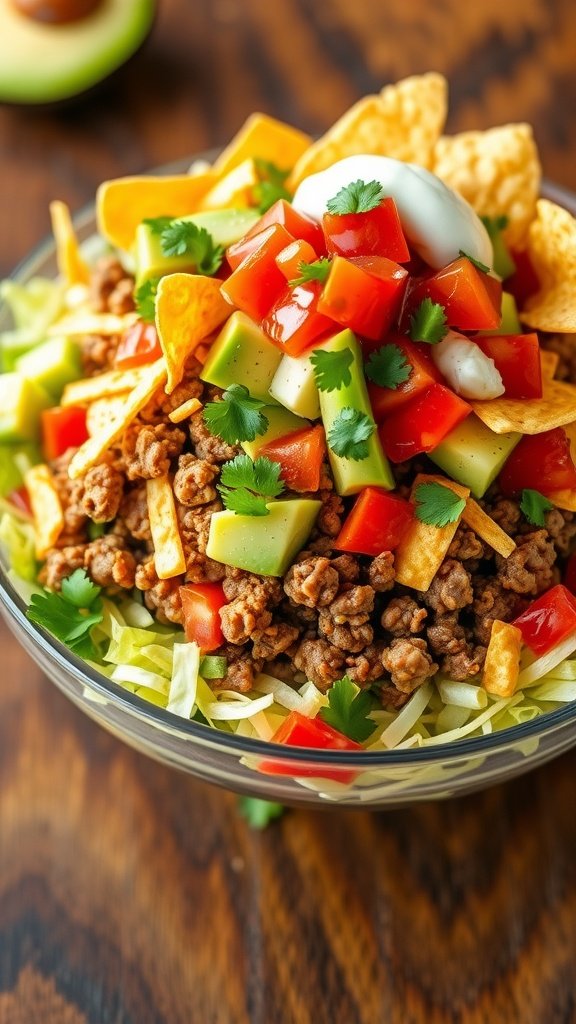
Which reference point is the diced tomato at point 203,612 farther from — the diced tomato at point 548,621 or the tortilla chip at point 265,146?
the tortilla chip at point 265,146

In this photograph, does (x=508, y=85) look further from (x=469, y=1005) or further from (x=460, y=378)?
(x=469, y=1005)

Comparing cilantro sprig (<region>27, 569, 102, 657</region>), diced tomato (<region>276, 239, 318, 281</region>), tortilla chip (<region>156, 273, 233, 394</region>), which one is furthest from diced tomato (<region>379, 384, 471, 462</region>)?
cilantro sprig (<region>27, 569, 102, 657</region>)

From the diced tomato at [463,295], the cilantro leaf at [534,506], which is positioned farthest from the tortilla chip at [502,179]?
the cilantro leaf at [534,506]

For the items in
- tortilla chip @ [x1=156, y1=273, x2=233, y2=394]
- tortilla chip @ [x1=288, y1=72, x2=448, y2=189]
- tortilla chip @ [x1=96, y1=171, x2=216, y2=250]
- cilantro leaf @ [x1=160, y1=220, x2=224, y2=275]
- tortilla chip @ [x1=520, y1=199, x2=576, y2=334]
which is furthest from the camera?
tortilla chip @ [x1=288, y1=72, x2=448, y2=189]

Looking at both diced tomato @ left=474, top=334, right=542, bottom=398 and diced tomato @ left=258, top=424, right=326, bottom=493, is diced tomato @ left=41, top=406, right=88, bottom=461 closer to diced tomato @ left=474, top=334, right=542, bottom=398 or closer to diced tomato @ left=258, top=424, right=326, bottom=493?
diced tomato @ left=258, top=424, right=326, bottom=493

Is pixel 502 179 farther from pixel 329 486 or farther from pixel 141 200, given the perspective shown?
pixel 329 486

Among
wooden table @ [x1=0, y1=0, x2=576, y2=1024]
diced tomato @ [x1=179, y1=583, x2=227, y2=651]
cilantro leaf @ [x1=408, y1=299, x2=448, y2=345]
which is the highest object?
cilantro leaf @ [x1=408, y1=299, x2=448, y2=345]

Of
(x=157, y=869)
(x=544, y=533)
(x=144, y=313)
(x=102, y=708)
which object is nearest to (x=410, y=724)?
(x=544, y=533)

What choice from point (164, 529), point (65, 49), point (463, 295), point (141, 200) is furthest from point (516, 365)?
point (65, 49)

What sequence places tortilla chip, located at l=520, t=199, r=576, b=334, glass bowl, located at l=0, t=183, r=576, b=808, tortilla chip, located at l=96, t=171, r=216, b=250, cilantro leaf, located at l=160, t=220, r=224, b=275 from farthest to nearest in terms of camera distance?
1. tortilla chip, located at l=96, t=171, r=216, b=250
2. tortilla chip, located at l=520, t=199, r=576, b=334
3. cilantro leaf, located at l=160, t=220, r=224, b=275
4. glass bowl, located at l=0, t=183, r=576, b=808
